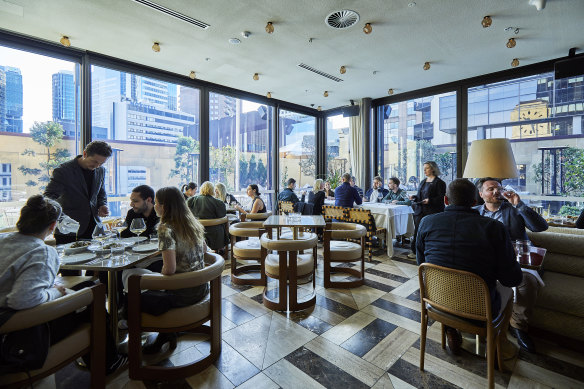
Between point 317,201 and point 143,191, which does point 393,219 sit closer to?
point 317,201

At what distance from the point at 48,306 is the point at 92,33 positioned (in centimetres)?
395

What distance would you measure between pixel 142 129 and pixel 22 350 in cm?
471

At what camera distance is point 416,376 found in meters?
1.90

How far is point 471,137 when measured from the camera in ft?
19.3

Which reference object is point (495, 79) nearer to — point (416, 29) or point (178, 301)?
point (416, 29)

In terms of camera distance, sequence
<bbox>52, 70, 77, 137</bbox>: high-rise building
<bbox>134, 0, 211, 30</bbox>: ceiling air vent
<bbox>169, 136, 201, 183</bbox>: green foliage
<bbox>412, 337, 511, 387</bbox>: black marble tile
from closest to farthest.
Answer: <bbox>412, 337, 511, 387</bbox>: black marble tile → <bbox>134, 0, 211, 30</bbox>: ceiling air vent → <bbox>52, 70, 77, 137</bbox>: high-rise building → <bbox>169, 136, 201, 183</bbox>: green foliage

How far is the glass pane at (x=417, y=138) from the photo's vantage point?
6.20m

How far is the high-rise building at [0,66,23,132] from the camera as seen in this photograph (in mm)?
3938

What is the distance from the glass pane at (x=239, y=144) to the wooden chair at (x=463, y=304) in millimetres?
5025

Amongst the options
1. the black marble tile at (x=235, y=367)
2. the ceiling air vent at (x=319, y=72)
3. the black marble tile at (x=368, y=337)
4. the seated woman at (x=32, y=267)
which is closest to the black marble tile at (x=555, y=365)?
the black marble tile at (x=368, y=337)

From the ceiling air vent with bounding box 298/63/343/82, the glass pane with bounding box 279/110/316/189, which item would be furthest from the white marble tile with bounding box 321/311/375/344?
the glass pane with bounding box 279/110/316/189

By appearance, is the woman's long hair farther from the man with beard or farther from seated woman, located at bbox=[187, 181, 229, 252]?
the man with beard

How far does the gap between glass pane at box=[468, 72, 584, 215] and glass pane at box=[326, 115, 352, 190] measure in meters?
3.03

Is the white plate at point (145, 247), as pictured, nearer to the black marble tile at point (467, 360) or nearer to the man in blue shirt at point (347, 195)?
the black marble tile at point (467, 360)
